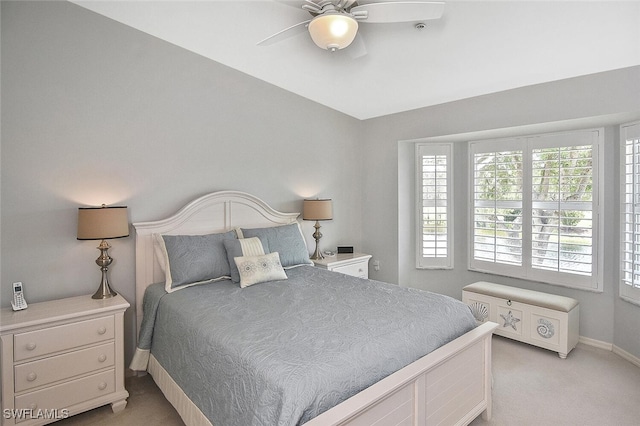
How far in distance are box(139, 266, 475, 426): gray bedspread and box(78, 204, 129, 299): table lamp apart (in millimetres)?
346

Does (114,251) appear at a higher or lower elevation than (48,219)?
lower

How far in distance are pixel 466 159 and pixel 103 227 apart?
12.7ft

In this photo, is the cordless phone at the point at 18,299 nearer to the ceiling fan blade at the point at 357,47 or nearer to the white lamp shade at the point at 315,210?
the white lamp shade at the point at 315,210

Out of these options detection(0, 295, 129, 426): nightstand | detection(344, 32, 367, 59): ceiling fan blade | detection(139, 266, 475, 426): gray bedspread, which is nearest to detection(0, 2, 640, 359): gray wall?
detection(0, 295, 129, 426): nightstand

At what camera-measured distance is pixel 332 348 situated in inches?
67.7

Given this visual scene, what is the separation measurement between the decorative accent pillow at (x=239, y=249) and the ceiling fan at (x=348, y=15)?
67.1 inches

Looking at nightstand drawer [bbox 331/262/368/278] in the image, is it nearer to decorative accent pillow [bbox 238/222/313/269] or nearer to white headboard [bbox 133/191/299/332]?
decorative accent pillow [bbox 238/222/313/269]

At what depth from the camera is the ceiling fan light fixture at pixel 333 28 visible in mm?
2059

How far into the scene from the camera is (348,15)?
2070mm

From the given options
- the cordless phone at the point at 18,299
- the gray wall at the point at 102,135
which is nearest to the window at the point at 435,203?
the gray wall at the point at 102,135

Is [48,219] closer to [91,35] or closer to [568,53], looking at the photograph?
[91,35]

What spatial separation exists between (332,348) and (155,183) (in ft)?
7.37

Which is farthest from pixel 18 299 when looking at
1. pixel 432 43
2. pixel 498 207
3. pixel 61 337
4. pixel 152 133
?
pixel 498 207

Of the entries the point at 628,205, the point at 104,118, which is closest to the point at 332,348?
the point at 104,118
